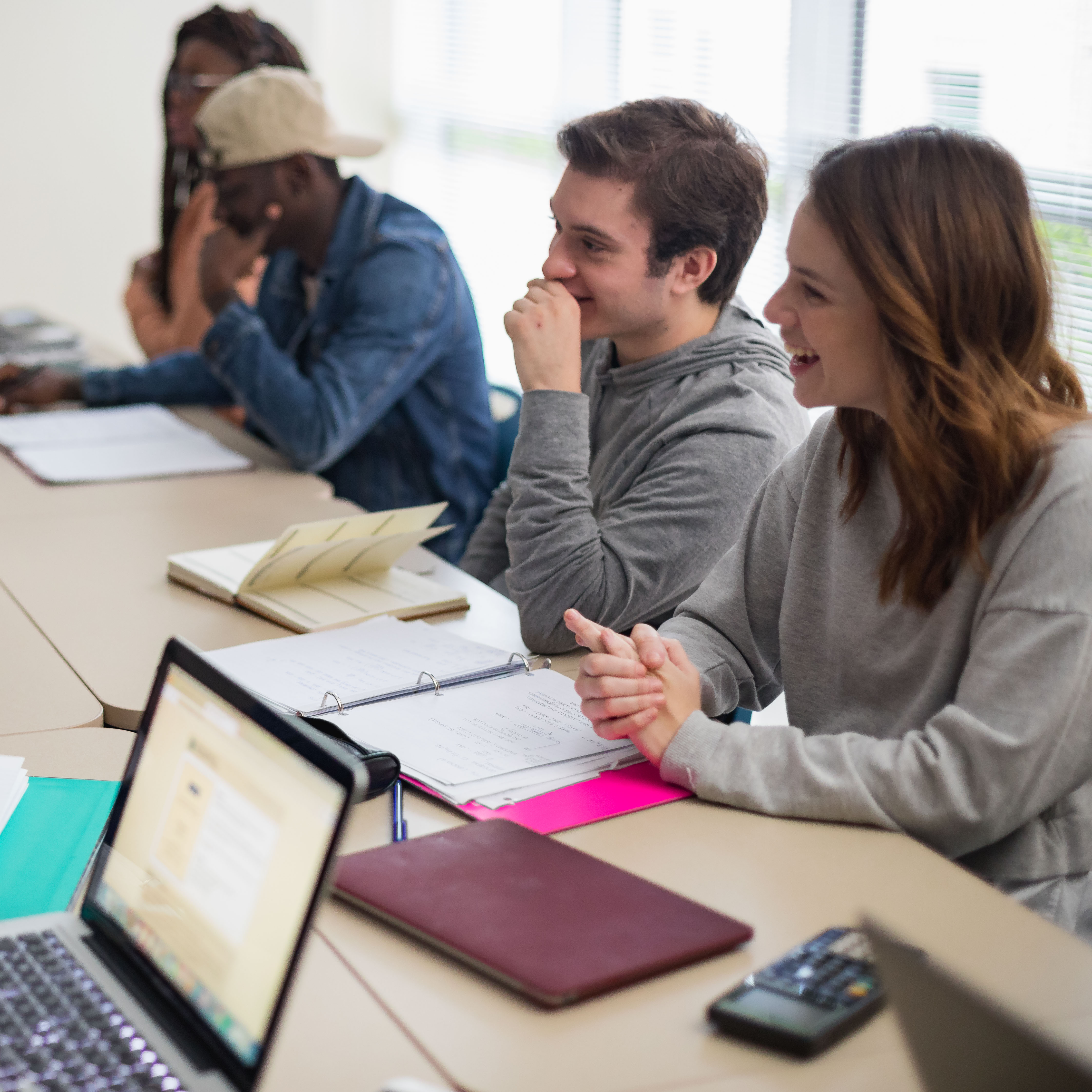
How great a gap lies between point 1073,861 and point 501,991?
1.92ft

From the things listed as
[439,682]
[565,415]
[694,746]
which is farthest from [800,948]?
[565,415]

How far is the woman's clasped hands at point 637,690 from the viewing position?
1.16 meters

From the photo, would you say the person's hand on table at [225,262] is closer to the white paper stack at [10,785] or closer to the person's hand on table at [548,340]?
the person's hand on table at [548,340]

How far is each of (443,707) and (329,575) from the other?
1.60ft

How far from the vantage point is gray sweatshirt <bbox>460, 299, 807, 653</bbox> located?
1548 mm

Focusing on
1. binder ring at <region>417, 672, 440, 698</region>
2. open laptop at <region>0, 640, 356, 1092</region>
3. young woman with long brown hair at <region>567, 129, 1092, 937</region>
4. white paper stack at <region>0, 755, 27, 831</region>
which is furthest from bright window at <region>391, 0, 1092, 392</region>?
A: white paper stack at <region>0, 755, 27, 831</region>

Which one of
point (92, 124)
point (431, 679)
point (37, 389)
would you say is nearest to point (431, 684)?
point (431, 679)

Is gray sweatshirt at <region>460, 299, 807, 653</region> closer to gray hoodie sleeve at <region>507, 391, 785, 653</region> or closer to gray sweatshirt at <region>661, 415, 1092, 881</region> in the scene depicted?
gray hoodie sleeve at <region>507, 391, 785, 653</region>

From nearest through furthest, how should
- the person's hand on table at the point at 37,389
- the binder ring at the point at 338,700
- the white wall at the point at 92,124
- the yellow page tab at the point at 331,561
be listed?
the binder ring at the point at 338,700
the yellow page tab at the point at 331,561
the person's hand on table at the point at 37,389
the white wall at the point at 92,124

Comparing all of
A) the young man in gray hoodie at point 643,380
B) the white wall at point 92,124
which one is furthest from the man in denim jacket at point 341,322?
the white wall at point 92,124

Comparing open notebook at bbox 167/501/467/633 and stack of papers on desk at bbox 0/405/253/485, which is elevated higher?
open notebook at bbox 167/501/467/633

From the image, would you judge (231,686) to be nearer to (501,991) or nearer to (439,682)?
(501,991)

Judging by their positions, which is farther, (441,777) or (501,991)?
(441,777)

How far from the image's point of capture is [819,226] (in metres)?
1.18
